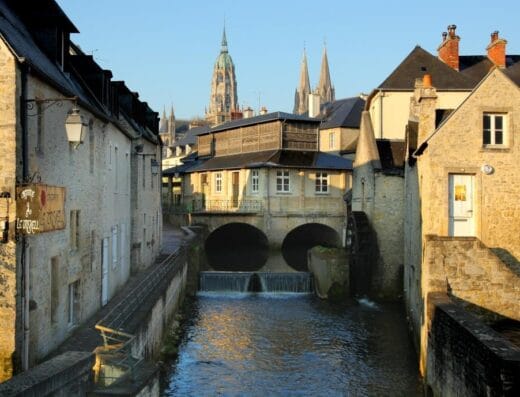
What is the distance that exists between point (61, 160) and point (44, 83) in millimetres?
1574

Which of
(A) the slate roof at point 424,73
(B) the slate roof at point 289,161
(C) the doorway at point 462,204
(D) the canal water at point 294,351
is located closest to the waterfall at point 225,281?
(D) the canal water at point 294,351

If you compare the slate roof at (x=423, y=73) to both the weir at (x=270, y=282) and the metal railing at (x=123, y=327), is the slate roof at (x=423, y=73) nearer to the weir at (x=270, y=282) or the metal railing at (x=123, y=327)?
the weir at (x=270, y=282)

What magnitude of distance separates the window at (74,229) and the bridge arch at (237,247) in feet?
68.3

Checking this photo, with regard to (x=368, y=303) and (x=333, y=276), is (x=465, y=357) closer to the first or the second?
(x=368, y=303)

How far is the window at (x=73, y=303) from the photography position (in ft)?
40.6

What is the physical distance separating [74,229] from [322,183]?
27.2m

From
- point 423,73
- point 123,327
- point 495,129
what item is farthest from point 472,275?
point 423,73

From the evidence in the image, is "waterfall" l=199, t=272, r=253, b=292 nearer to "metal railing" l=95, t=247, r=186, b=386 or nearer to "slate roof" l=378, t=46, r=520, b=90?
"metal railing" l=95, t=247, r=186, b=386

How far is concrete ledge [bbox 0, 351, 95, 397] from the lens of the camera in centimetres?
701

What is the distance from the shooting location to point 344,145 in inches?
1740

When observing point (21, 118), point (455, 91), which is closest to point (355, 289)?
point (455, 91)

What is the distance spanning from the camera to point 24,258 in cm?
922

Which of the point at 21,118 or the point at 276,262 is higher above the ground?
the point at 21,118

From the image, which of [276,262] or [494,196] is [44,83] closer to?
[494,196]
